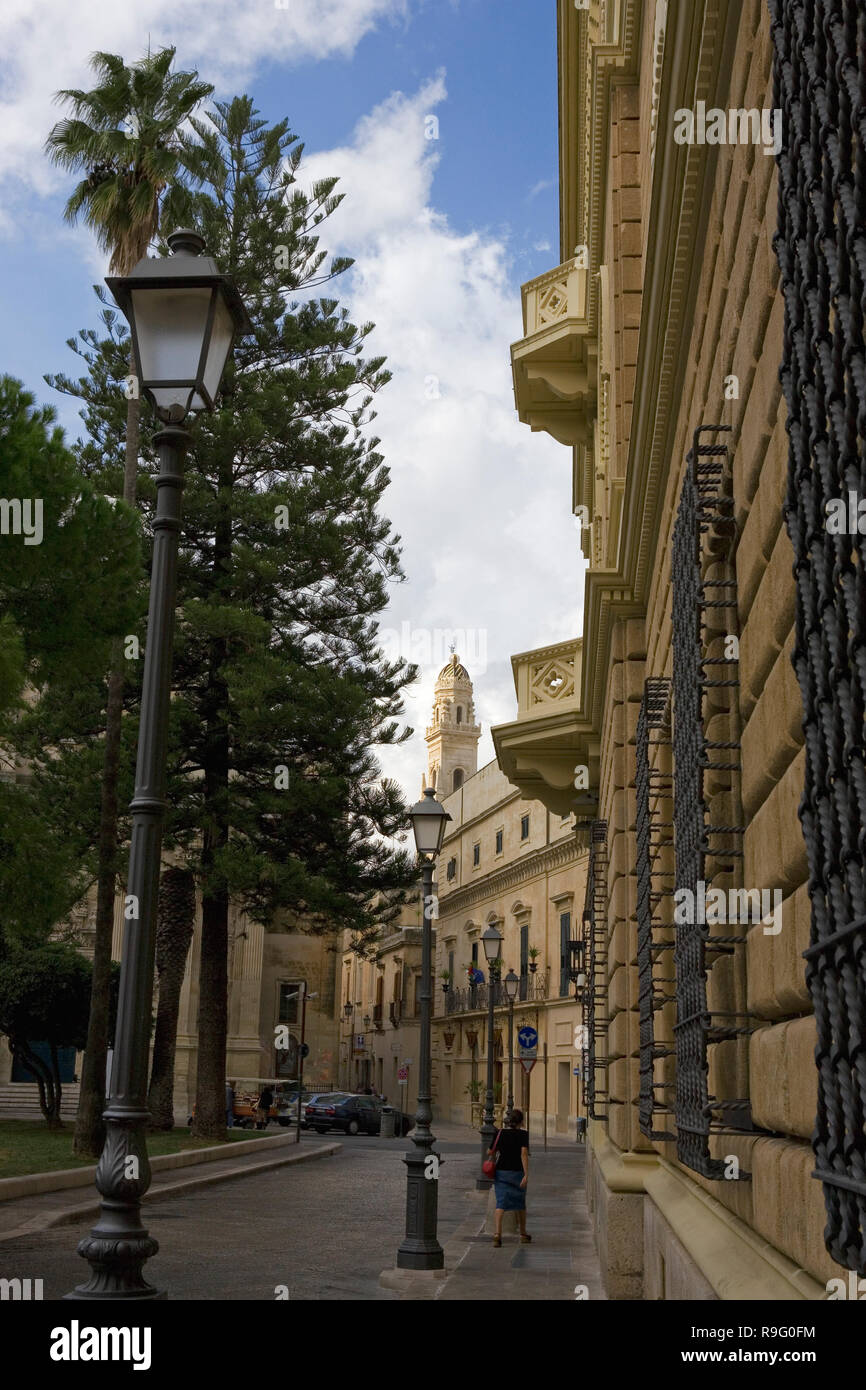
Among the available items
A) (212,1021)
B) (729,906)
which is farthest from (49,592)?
(212,1021)

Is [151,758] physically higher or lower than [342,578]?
lower

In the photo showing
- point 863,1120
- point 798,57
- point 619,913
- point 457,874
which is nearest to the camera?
point 863,1120

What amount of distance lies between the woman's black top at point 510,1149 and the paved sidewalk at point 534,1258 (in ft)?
2.63

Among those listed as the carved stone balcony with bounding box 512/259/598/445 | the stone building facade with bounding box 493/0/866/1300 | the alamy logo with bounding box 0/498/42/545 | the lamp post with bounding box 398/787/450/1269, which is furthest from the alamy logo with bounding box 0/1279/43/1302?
the carved stone balcony with bounding box 512/259/598/445

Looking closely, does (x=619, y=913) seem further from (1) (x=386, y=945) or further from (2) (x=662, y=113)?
(1) (x=386, y=945)

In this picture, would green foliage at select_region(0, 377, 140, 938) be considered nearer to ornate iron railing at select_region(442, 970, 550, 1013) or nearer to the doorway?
ornate iron railing at select_region(442, 970, 550, 1013)

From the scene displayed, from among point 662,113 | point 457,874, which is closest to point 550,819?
point 457,874

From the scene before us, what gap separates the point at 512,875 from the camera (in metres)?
53.7

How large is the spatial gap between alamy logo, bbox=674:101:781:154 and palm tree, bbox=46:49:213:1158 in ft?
58.2

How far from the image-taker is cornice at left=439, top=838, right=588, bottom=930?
152 ft

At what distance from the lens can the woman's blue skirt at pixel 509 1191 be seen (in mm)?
14212

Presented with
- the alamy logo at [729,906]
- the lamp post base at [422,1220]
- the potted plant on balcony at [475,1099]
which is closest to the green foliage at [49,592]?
the lamp post base at [422,1220]

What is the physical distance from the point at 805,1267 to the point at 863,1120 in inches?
53.0

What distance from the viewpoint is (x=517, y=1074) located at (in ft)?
170
